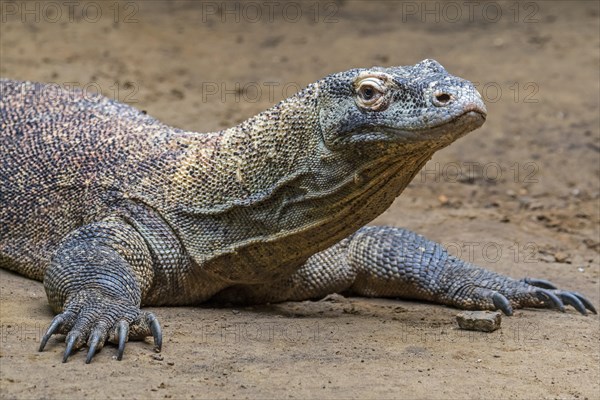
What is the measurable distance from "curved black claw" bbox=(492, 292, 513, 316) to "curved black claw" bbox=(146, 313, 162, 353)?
2365 millimetres

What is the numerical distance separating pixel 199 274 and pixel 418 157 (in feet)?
4.98

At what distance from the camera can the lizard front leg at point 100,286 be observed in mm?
4875

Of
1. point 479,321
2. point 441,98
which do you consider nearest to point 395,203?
point 479,321

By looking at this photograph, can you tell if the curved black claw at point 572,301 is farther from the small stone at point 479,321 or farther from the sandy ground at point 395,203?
the small stone at point 479,321

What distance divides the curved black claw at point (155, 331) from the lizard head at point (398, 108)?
1.25 metres

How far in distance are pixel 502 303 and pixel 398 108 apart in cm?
184

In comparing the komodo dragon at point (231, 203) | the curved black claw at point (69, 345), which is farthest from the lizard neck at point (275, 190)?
the curved black claw at point (69, 345)

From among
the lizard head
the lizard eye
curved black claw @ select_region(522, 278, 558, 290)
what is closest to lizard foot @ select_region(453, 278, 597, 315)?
curved black claw @ select_region(522, 278, 558, 290)

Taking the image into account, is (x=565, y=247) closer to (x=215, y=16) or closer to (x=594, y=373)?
(x=594, y=373)

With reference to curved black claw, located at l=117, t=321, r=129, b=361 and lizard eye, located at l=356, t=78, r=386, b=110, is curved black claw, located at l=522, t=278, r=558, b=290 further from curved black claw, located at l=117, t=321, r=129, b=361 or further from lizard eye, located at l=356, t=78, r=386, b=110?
curved black claw, located at l=117, t=321, r=129, b=361

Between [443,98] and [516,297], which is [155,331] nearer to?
[443,98]

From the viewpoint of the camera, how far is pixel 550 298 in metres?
6.52

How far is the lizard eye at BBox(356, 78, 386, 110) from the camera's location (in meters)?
5.20

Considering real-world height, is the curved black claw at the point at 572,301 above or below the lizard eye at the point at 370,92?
below
